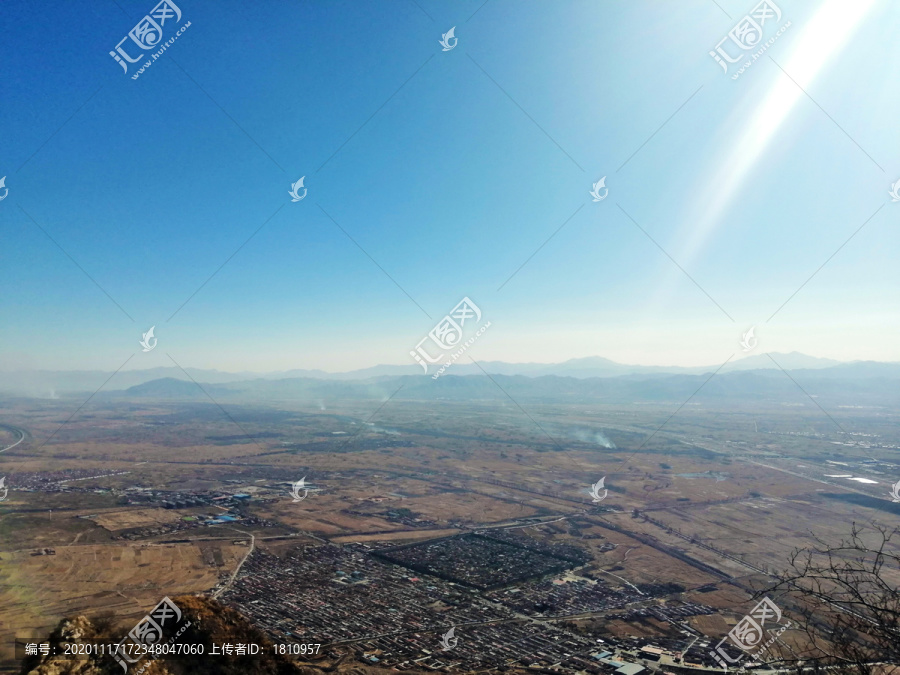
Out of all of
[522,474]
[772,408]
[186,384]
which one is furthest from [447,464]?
[186,384]

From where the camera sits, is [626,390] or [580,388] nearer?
[626,390]

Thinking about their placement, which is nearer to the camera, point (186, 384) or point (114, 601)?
point (114, 601)

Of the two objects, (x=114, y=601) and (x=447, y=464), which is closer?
(x=114, y=601)

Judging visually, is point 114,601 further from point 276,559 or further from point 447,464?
point 447,464

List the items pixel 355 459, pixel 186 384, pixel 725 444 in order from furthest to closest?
pixel 186 384
pixel 725 444
pixel 355 459

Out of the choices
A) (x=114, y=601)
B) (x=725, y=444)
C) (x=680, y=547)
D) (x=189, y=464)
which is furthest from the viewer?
(x=725, y=444)

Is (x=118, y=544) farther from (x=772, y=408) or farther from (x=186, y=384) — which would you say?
(x=186, y=384)

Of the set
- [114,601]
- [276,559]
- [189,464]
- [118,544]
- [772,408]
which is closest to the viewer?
[114,601]

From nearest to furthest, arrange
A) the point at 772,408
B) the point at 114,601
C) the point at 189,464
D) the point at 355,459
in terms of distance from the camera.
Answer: the point at 114,601
the point at 189,464
the point at 355,459
the point at 772,408

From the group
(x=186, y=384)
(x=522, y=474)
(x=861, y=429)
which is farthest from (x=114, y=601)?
(x=186, y=384)
